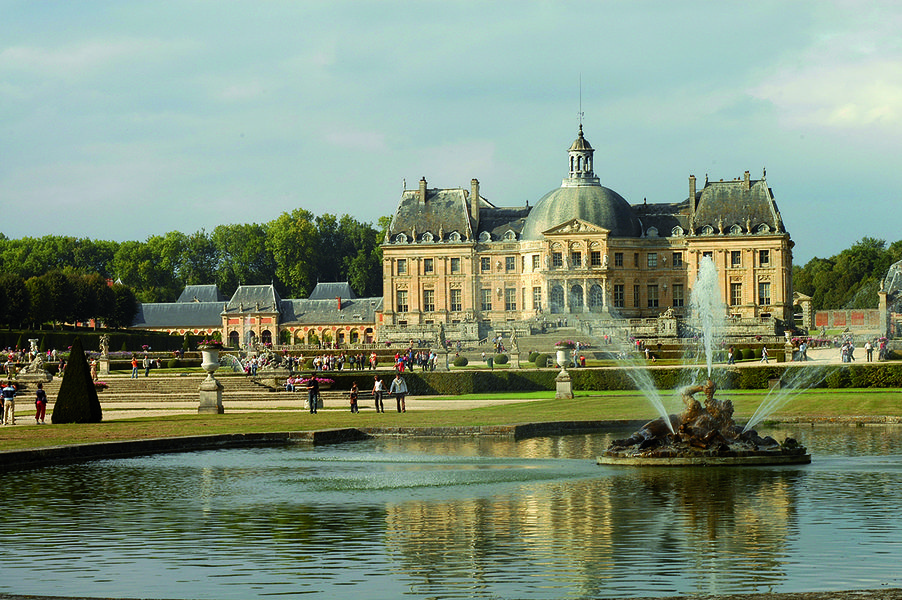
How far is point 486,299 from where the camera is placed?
102062 mm

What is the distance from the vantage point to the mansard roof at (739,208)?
9756 centimetres

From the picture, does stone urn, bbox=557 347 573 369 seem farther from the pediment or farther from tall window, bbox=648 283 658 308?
tall window, bbox=648 283 658 308

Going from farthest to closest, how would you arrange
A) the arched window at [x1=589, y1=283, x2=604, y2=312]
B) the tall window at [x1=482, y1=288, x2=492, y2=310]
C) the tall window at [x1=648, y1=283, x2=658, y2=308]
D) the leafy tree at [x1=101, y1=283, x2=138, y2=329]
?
the leafy tree at [x1=101, y1=283, x2=138, y2=329]
the tall window at [x1=482, y1=288, x2=492, y2=310]
the tall window at [x1=648, y1=283, x2=658, y2=308]
the arched window at [x1=589, y1=283, x2=604, y2=312]

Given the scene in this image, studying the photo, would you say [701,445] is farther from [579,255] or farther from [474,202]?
[474,202]

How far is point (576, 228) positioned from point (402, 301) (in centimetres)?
1698

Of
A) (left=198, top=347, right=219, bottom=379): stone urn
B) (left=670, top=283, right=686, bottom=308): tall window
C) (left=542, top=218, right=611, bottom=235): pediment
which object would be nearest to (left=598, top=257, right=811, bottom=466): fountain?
(left=198, top=347, right=219, bottom=379): stone urn

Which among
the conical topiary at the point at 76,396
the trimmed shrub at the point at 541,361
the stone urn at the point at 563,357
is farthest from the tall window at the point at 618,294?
the conical topiary at the point at 76,396

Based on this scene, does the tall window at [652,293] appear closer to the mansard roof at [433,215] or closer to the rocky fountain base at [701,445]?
the mansard roof at [433,215]

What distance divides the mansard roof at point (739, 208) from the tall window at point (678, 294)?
15.8 ft

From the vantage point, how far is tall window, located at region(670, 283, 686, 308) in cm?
9850

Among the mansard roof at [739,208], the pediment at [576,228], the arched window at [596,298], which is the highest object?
the mansard roof at [739,208]

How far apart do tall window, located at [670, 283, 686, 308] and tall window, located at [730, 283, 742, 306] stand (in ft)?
12.6

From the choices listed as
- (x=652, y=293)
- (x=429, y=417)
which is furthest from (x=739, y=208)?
(x=429, y=417)

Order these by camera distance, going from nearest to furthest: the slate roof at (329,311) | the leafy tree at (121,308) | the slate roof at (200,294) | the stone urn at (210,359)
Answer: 1. the stone urn at (210,359)
2. the leafy tree at (121,308)
3. the slate roof at (329,311)
4. the slate roof at (200,294)
